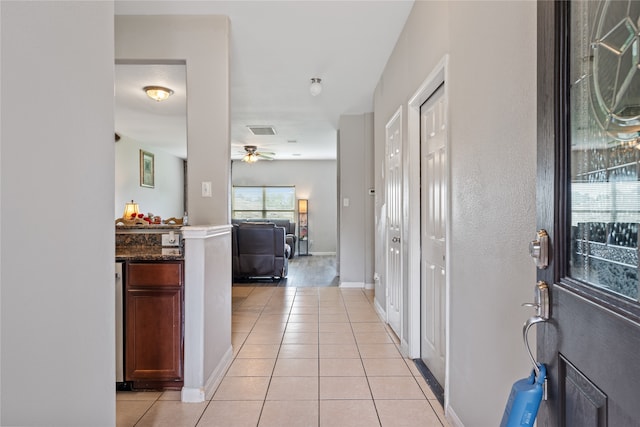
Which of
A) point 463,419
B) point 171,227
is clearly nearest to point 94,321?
point 463,419

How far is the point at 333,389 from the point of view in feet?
7.65

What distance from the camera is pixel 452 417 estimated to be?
6.19 ft

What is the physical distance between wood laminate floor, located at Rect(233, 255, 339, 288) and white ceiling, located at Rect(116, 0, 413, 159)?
2547mm

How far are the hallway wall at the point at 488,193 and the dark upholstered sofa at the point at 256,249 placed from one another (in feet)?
14.1

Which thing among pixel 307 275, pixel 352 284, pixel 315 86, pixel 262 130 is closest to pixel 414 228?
pixel 315 86

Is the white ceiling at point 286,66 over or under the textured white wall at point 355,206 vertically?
over

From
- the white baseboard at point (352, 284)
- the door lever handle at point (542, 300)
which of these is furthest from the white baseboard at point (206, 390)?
the white baseboard at point (352, 284)

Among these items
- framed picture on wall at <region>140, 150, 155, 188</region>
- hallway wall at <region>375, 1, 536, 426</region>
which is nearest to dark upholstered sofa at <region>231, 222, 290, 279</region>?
framed picture on wall at <region>140, 150, 155, 188</region>

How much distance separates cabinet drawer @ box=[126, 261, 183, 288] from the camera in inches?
88.3

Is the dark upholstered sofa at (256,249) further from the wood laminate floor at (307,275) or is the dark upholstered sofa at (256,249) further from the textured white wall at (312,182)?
the textured white wall at (312,182)

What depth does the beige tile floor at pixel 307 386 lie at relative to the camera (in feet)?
6.57

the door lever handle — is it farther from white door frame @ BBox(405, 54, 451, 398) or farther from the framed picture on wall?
the framed picture on wall

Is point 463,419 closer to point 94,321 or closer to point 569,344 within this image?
point 569,344

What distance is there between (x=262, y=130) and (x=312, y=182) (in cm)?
373
